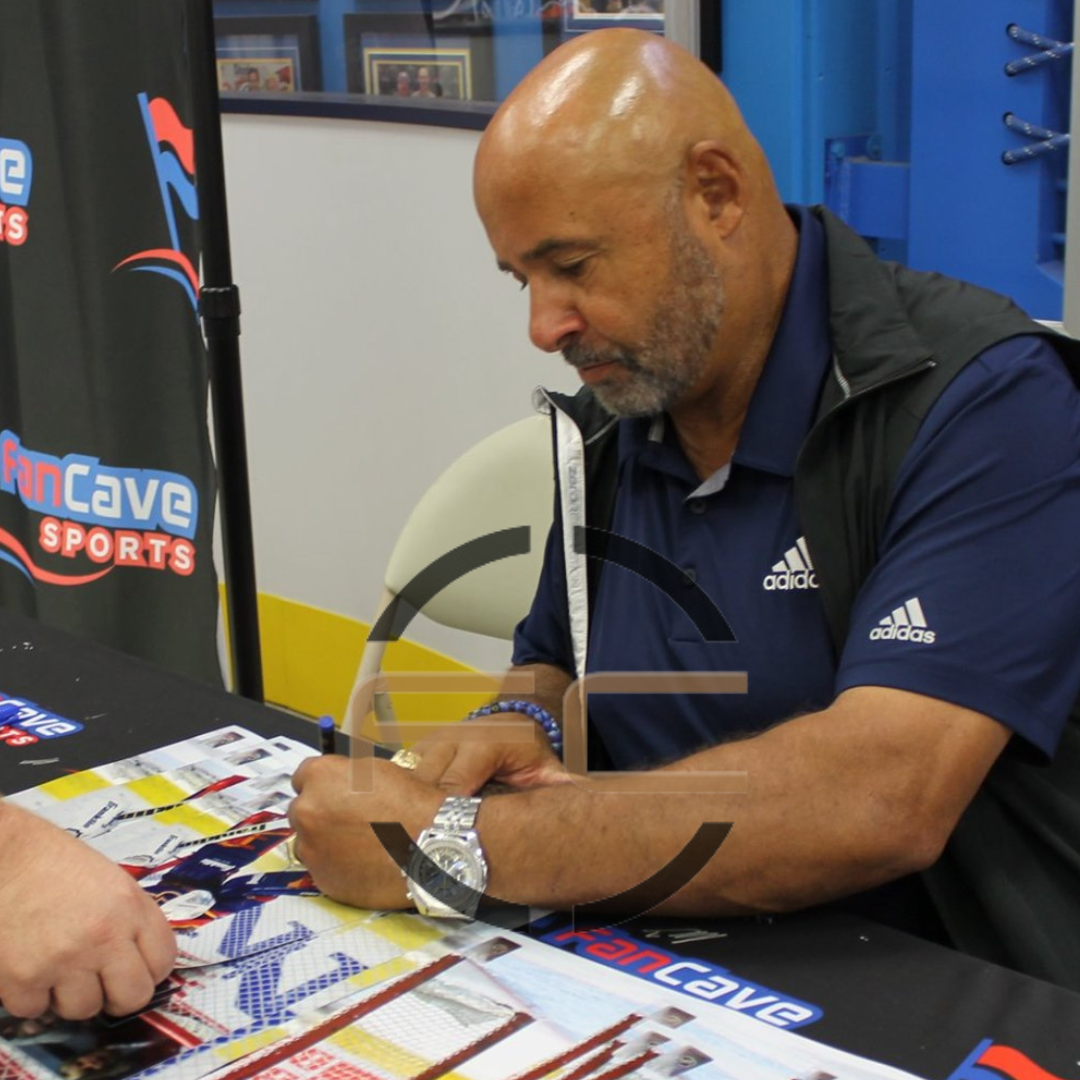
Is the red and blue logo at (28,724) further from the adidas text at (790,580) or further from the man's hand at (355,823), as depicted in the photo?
the adidas text at (790,580)

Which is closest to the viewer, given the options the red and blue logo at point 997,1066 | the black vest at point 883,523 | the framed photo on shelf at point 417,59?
the red and blue logo at point 997,1066

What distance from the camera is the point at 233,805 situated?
1316 millimetres

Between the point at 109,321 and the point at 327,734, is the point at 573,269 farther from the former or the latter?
the point at 109,321

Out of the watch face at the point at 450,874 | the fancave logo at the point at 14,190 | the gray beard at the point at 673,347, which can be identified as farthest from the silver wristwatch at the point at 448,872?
the fancave logo at the point at 14,190

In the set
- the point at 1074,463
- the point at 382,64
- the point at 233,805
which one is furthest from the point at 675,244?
the point at 382,64

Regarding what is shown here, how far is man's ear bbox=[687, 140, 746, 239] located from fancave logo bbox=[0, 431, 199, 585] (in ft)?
4.53

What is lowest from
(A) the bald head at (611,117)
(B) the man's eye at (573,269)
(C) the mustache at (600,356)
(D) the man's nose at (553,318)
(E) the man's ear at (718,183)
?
(C) the mustache at (600,356)

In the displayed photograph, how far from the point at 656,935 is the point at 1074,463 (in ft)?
1.66

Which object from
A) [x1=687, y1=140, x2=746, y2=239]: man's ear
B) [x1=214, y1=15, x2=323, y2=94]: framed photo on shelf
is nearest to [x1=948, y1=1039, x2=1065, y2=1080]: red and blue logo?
[x1=687, y1=140, x2=746, y2=239]: man's ear

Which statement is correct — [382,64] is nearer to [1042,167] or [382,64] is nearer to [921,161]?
[921,161]

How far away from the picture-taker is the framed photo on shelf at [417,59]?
291 centimetres

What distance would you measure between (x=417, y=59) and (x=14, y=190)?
88 cm

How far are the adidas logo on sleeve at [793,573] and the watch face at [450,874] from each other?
39cm

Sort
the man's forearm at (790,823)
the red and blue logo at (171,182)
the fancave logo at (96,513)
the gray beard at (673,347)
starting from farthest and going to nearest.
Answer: the fancave logo at (96,513) < the red and blue logo at (171,182) < the gray beard at (673,347) < the man's forearm at (790,823)
